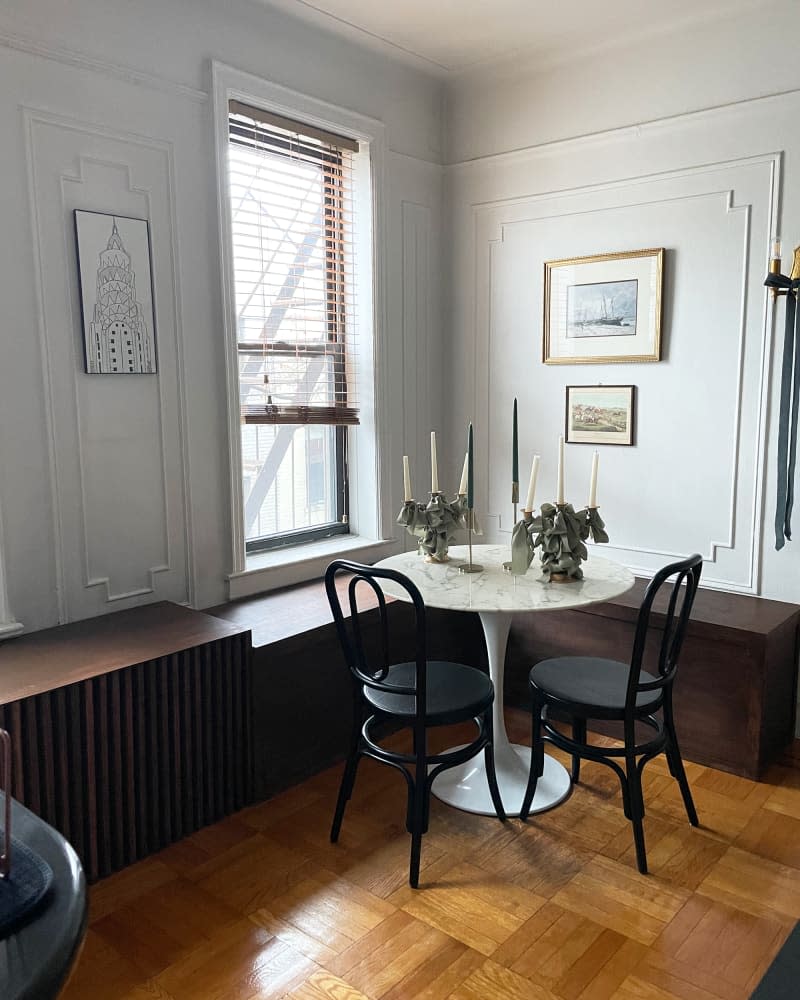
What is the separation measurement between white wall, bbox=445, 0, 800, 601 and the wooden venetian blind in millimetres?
598

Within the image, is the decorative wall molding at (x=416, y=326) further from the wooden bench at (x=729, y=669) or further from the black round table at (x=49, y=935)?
the black round table at (x=49, y=935)

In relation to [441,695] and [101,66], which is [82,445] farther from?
[441,695]

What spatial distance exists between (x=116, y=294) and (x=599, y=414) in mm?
1829

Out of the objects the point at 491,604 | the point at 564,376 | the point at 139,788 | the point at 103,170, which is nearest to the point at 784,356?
the point at 564,376

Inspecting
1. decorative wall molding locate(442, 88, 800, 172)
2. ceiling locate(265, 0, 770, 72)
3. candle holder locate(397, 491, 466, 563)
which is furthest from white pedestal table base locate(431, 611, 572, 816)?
ceiling locate(265, 0, 770, 72)

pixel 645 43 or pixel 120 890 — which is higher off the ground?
pixel 645 43

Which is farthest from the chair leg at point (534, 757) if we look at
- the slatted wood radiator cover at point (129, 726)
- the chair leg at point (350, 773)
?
the slatted wood radiator cover at point (129, 726)

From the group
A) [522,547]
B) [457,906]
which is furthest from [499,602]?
[457,906]

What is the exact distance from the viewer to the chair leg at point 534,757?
2.32 metres

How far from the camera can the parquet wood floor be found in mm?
1747

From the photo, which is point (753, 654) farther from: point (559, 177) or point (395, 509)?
point (559, 177)

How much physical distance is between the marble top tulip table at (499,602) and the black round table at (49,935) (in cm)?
127

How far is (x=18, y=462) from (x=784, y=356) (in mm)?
2427

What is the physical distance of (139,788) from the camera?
217 centimetres
